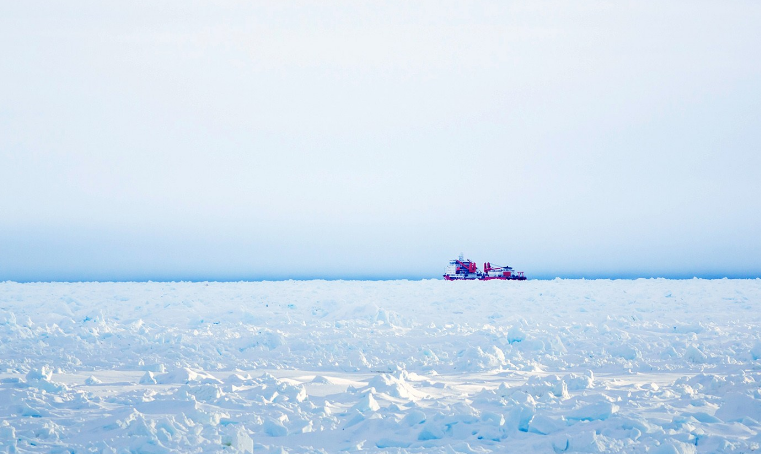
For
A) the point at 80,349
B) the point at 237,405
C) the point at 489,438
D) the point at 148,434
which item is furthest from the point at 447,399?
the point at 80,349

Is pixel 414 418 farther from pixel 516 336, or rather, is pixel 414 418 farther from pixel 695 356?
pixel 695 356

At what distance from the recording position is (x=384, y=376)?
7320 millimetres

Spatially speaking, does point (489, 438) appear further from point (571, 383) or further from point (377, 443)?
point (571, 383)

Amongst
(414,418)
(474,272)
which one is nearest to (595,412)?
(414,418)

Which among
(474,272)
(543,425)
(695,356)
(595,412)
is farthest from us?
(474,272)

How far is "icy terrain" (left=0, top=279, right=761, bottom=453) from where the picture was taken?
526 centimetres

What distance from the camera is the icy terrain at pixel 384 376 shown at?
5.26 meters

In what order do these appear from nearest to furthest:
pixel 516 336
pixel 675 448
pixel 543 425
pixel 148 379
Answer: pixel 675 448, pixel 543 425, pixel 148 379, pixel 516 336

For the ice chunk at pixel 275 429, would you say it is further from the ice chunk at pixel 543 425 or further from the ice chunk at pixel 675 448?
the ice chunk at pixel 675 448

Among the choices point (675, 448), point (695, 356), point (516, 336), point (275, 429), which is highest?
point (516, 336)

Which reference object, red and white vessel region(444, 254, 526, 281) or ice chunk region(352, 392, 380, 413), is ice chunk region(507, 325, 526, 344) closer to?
ice chunk region(352, 392, 380, 413)

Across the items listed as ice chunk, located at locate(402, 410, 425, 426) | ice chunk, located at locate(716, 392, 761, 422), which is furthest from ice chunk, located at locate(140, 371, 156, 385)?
ice chunk, located at locate(716, 392, 761, 422)

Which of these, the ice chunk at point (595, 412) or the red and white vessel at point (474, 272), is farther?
the red and white vessel at point (474, 272)

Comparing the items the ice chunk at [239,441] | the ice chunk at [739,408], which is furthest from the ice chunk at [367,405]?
the ice chunk at [739,408]
